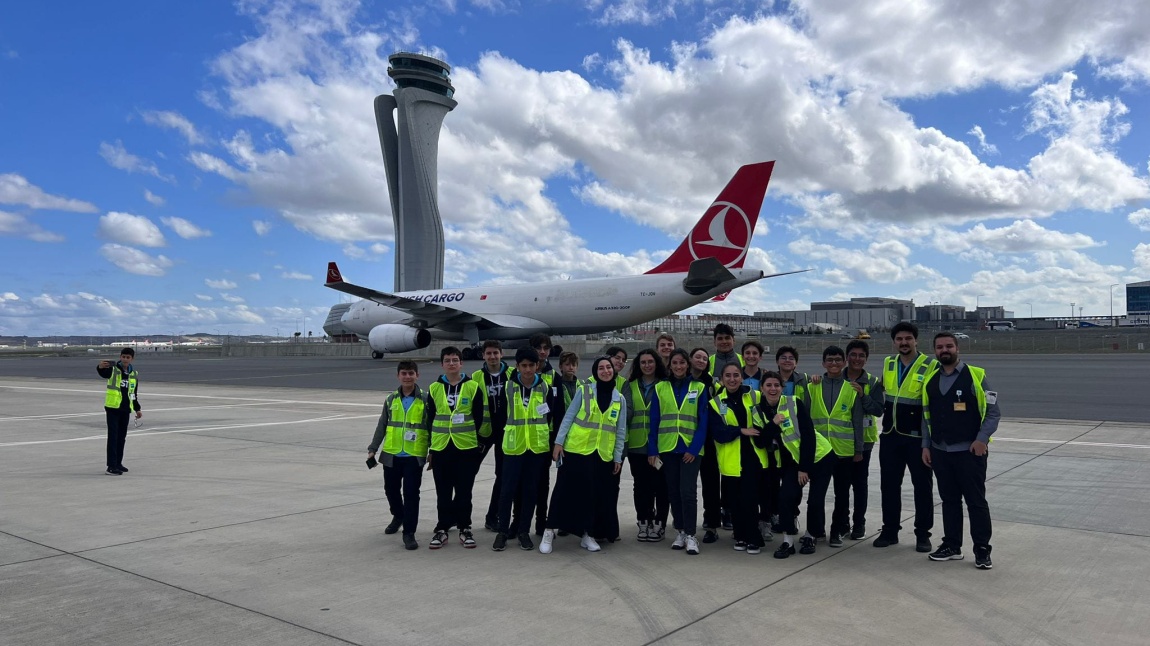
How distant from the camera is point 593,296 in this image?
3719 cm

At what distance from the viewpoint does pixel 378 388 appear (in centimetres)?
2367

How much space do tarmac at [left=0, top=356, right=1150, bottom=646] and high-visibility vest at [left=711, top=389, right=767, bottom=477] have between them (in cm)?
66

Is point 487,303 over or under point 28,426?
over

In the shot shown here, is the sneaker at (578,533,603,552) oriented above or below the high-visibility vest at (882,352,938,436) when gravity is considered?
below

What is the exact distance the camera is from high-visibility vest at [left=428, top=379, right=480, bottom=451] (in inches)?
251

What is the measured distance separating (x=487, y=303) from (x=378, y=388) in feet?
58.6

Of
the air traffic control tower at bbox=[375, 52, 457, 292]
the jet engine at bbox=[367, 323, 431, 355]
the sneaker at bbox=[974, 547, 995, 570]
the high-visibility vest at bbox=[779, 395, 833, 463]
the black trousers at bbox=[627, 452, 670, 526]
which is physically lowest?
the sneaker at bbox=[974, 547, 995, 570]

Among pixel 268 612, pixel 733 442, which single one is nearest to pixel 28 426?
pixel 268 612

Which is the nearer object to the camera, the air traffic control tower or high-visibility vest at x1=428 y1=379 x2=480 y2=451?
high-visibility vest at x1=428 y1=379 x2=480 y2=451

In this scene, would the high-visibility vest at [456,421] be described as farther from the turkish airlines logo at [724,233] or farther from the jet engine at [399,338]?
the jet engine at [399,338]

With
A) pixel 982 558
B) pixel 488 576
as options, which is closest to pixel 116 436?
pixel 488 576

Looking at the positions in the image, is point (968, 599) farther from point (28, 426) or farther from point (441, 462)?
point (28, 426)

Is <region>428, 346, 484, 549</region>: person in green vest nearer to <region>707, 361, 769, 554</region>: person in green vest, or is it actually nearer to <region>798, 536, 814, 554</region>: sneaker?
<region>707, 361, 769, 554</region>: person in green vest

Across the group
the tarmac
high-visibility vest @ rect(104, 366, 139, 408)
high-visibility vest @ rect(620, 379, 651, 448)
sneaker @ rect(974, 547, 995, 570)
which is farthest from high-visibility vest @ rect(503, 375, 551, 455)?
high-visibility vest @ rect(104, 366, 139, 408)
